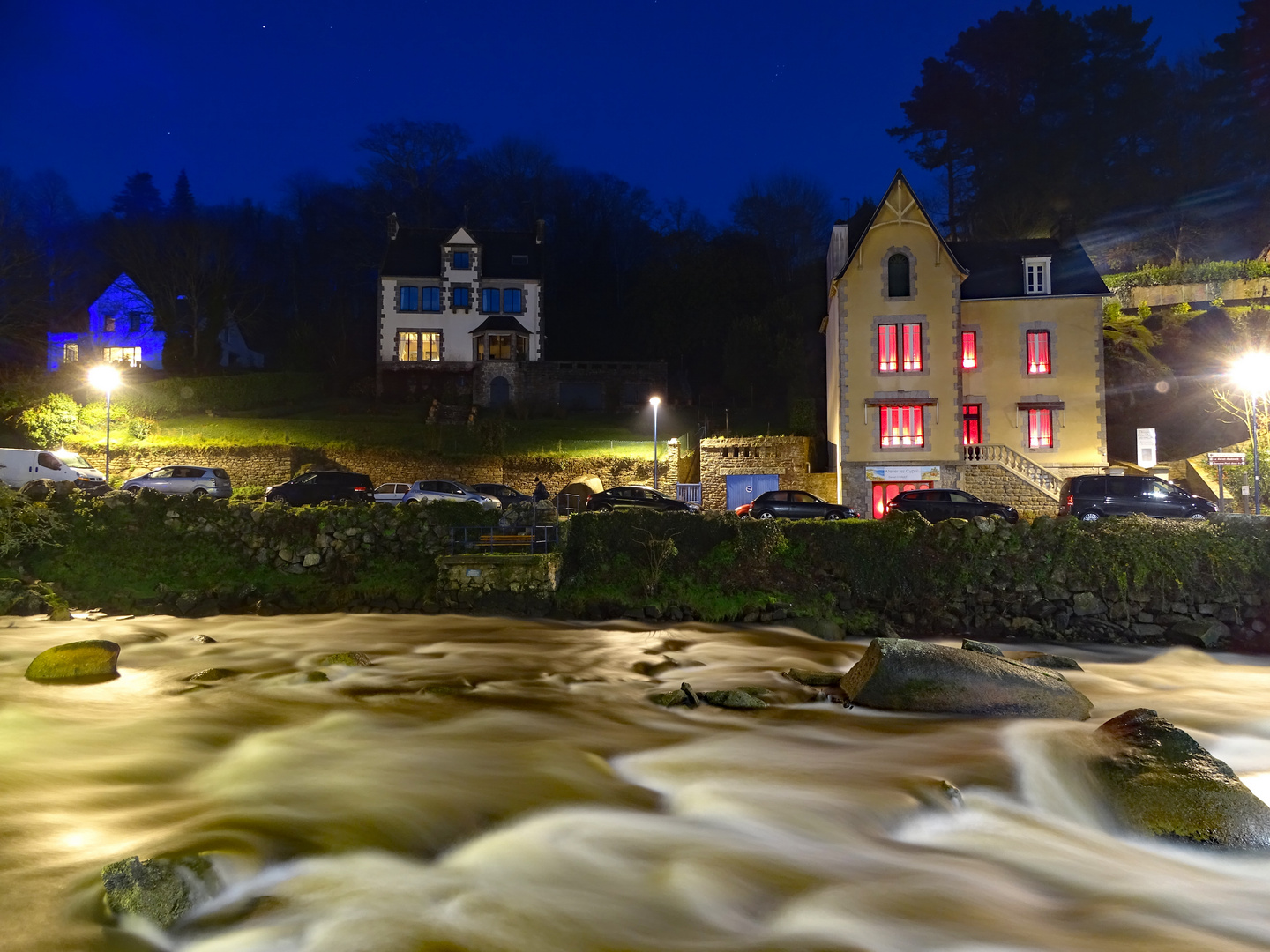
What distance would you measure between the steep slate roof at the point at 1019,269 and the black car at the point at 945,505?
12.4 meters

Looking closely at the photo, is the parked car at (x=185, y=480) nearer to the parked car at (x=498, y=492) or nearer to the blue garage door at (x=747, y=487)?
the parked car at (x=498, y=492)

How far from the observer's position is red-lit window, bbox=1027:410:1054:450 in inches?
1452

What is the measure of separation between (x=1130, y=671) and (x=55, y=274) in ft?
227

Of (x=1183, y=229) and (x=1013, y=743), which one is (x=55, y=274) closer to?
(x=1013, y=743)

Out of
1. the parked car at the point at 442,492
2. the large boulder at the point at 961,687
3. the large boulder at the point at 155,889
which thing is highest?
the parked car at the point at 442,492

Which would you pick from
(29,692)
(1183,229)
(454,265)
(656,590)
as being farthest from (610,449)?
(1183,229)

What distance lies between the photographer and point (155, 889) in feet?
22.6

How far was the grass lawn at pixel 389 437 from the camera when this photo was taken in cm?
4322

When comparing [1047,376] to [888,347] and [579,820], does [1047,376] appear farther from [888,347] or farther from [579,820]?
[579,820]

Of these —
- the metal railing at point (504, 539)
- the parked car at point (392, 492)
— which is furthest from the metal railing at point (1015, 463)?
the parked car at point (392, 492)

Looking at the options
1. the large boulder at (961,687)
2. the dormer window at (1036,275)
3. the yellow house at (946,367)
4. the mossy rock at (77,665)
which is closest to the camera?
the large boulder at (961,687)

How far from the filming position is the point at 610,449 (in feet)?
142

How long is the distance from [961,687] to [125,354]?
65123 mm

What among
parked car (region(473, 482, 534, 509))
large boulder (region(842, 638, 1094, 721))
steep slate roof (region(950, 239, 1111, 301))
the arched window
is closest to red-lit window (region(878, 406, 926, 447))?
the arched window
